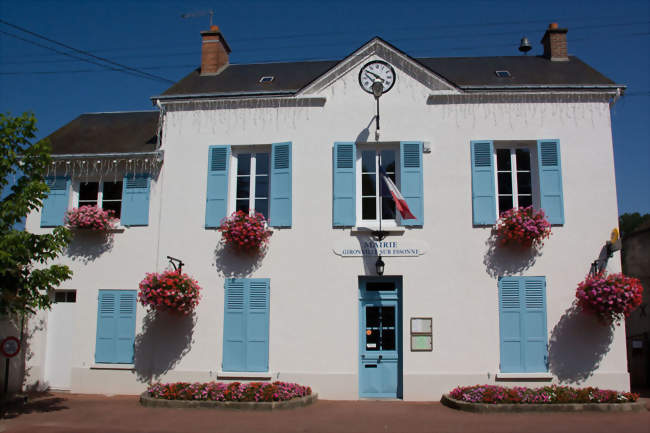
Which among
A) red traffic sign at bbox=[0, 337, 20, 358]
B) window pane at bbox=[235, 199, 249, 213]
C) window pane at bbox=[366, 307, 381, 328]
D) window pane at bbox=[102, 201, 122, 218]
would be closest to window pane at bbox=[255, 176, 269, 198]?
window pane at bbox=[235, 199, 249, 213]

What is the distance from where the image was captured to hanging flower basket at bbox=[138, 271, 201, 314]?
34.3 ft

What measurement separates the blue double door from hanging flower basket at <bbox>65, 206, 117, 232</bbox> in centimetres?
543

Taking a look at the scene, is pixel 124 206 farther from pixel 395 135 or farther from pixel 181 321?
pixel 395 135

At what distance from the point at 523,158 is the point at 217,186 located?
6409 mm

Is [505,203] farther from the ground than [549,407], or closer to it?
farther from the ground

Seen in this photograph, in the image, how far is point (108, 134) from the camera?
13023mm

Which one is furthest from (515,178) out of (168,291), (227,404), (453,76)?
(168,291)

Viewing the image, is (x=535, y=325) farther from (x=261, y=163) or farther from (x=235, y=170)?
(x=235, y=170)

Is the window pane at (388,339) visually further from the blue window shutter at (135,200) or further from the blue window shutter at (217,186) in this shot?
the blue window shutter at (135,200)

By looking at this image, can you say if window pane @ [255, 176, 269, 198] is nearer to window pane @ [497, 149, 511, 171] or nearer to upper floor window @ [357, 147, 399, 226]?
upper floor window @ [357, 147, 399, 226]

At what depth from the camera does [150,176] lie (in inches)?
466

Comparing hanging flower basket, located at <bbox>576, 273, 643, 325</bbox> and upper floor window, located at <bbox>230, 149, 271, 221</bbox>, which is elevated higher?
upper floor window, located at <bbox>230, 149, 271, 221</bbox>

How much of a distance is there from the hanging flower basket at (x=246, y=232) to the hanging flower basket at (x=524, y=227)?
461 centimetres

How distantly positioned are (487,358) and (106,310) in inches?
304
